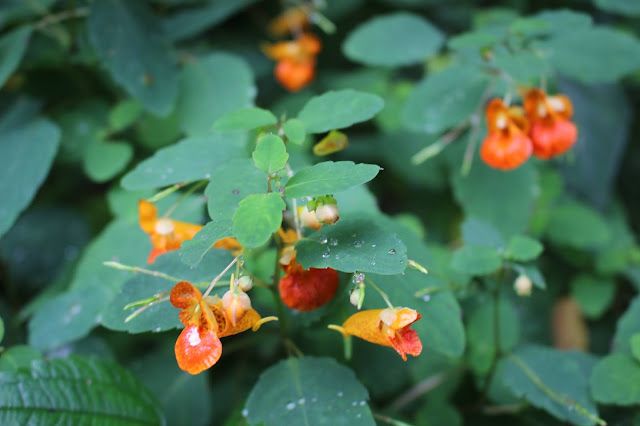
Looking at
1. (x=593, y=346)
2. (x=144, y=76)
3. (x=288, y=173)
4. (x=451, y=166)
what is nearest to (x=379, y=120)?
(x=451, y=166)

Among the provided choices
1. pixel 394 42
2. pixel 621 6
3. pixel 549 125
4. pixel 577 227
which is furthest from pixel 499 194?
pixel 621 6

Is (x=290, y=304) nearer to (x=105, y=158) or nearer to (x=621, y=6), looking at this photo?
(x=105, y=158)

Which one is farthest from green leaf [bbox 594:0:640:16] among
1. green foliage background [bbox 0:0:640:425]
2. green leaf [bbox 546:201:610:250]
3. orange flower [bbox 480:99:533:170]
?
orange flower [bbox 480:99:533:170]

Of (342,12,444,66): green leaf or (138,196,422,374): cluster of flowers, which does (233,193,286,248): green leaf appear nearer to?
(138,196,422,374): cluster of flowers

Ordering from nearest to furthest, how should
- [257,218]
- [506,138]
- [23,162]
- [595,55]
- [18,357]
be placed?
[257,218] → [18,357] → [506,138] → [23,162] → [595,55]

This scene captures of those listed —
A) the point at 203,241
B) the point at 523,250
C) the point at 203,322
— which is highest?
the point at 203,241

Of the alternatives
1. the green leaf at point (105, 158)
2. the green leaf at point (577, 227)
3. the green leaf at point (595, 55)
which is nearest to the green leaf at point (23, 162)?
the green leaf at point (105, 158)
